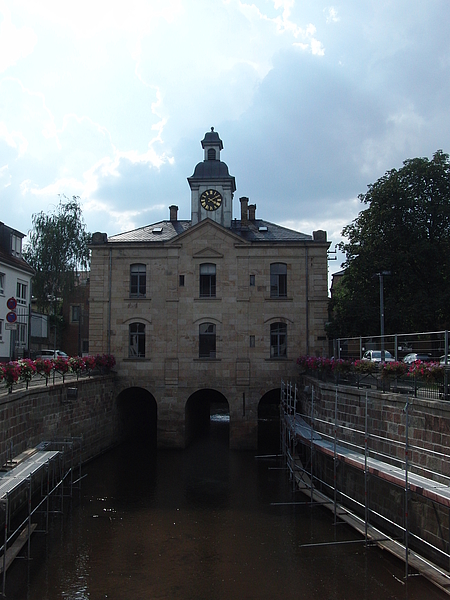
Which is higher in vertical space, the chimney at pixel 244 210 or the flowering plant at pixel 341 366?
the chimney at pixel 244 210

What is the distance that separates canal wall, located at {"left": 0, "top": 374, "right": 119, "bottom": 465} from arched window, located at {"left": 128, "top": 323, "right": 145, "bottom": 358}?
1.80 meters

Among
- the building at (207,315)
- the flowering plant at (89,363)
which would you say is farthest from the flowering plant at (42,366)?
the building at (207,315)

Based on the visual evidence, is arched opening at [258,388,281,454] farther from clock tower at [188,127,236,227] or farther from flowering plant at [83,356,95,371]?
clock tower at [188,127,236,227]

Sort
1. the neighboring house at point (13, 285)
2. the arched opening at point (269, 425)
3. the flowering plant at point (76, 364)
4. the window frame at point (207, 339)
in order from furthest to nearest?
the neighboring house at point (13, 285) < the arched opening at point (269, 425) < the window frame at point (207, 339) < the flowering plant at point (76, 364)

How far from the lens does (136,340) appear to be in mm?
30469

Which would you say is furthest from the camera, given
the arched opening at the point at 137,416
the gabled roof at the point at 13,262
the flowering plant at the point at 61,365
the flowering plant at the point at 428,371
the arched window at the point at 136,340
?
the gabled roof at the point at 13,262

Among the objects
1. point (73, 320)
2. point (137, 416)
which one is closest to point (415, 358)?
point (137, 416)

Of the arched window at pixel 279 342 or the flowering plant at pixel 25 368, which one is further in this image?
the arched window at pixel 279 342

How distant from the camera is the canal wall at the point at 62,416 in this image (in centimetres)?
1656

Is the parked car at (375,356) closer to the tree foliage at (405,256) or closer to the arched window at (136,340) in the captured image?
the tree foliage at (405,256)

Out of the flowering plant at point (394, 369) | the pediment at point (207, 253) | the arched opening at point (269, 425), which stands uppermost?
the pediment at point (207, 253)

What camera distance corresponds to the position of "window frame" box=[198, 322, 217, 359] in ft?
98.6

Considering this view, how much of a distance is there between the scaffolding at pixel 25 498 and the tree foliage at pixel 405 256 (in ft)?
54.3

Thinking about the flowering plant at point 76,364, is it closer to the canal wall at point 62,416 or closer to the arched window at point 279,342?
the canal wall at point 62,416
